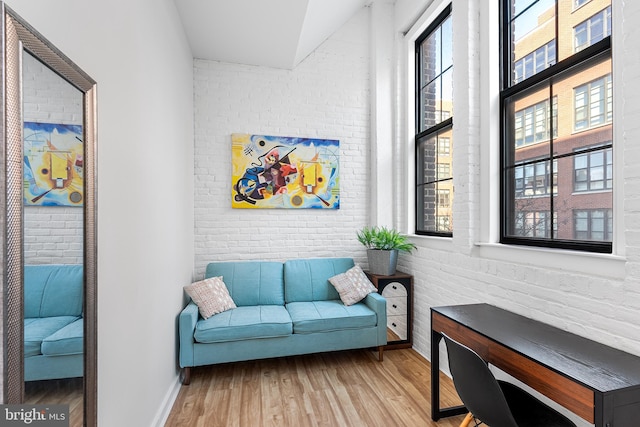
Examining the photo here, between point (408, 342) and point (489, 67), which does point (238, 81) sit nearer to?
point (489, 67)

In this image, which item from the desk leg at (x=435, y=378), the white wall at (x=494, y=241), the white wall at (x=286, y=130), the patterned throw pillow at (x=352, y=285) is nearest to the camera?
the white wall at (x=494, y=241)

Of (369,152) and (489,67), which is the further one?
(369,152)

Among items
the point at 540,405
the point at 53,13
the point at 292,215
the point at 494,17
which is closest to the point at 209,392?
the point at 292,215

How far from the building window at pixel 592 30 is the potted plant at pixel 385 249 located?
76.4 inches

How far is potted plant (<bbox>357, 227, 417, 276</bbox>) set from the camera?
318 centimetres

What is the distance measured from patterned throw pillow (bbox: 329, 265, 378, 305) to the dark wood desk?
105 cm

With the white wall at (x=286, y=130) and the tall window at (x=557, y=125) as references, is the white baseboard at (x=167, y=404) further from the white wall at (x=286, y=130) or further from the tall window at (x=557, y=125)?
the tall window at (x=557, y=125)

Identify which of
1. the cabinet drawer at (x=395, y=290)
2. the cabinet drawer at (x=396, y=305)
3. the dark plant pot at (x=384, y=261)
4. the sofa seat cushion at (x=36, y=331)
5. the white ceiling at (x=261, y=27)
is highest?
the white ceiling at (x=261, y=27)

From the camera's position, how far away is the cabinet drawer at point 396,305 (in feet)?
10.5

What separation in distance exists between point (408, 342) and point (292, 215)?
1.76m

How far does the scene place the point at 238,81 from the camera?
11.2ft

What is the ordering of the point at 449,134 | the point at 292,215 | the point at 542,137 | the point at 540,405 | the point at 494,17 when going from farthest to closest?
the point at 292,215 < the point at 449,134 < the point at 494,17 < the point at 542,137 < the point at 540,405

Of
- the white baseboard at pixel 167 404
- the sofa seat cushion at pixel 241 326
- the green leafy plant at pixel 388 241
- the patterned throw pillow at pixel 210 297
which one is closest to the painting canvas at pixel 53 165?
the white baseboard at pixel 167 404

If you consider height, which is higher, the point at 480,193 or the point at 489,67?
the point at 489,67
